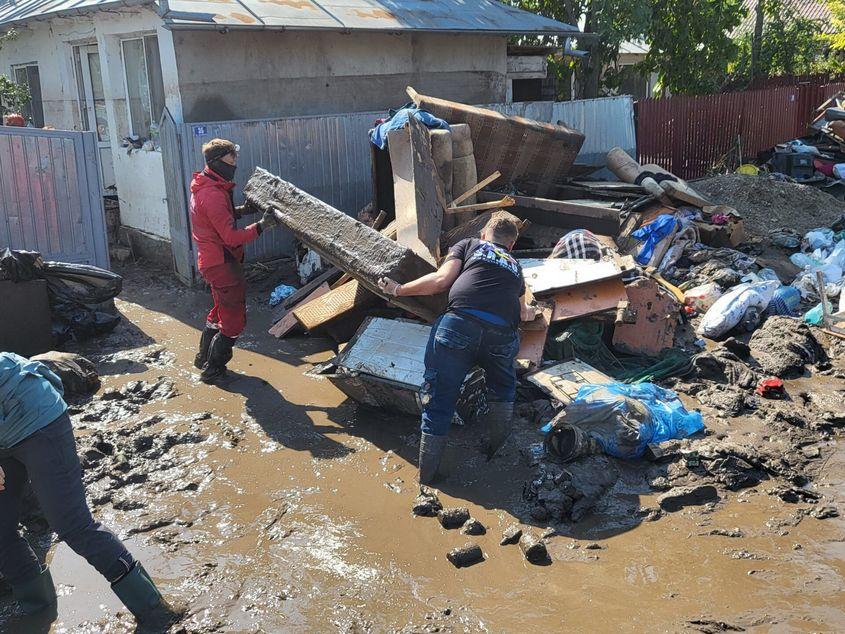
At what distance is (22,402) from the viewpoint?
3.46 metres

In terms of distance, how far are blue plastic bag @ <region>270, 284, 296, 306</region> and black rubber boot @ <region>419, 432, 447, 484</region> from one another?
4.21 metres

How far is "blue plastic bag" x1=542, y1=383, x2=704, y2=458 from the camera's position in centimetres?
521

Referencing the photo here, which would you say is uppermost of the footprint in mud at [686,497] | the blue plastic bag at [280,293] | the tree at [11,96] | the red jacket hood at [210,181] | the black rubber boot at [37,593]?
the tree at [11,96]

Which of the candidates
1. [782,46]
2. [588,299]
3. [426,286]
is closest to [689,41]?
[782,46]

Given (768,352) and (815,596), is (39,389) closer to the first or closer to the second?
(815,596)

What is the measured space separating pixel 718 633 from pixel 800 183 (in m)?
12.2

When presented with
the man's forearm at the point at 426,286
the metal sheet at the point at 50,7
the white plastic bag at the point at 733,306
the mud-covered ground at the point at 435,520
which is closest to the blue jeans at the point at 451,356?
the man's forearm at the point at 426,286

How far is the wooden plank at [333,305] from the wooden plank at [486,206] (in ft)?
5.16

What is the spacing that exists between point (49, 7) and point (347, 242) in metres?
7.77

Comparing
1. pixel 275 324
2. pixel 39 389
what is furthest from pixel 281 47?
pixel 39 389

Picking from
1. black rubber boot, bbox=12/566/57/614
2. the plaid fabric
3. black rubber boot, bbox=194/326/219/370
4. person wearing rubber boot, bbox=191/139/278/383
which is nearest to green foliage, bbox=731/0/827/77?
the plaid fabric

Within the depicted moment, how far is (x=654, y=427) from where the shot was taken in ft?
17.8

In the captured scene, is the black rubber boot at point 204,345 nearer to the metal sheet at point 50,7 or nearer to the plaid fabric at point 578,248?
the plaid fabric at point 578,248

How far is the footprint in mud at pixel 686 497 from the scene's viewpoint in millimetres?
4711
